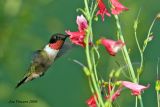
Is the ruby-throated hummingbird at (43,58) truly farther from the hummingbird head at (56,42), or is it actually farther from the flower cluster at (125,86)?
the flower cluster at (125,86)

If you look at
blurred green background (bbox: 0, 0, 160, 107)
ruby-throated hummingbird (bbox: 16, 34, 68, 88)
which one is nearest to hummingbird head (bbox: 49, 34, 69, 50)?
ruby-throated hummingbird (bbox: 16, 34, 68, 88)

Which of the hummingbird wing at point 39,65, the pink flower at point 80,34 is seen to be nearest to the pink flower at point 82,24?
the pink flower at point 80,34

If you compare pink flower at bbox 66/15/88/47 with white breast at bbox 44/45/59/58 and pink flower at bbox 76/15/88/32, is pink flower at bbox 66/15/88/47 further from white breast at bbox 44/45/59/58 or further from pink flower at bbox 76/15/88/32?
white breast at bbox 44/45/59/58

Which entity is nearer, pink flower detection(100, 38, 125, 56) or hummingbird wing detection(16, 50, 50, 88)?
pink flower detection(100, 38, 125, 56)

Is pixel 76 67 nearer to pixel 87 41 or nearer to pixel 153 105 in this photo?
pixel 153 105

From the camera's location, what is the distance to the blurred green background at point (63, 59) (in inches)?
117

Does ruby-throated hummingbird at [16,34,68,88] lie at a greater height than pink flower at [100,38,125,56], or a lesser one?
lesser

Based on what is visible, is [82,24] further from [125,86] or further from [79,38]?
[125,86]

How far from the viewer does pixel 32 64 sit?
1.96 metres

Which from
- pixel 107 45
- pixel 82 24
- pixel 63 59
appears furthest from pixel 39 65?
pixel 63 59

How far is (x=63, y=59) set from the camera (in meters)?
3.69

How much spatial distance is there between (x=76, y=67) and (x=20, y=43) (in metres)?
0.53

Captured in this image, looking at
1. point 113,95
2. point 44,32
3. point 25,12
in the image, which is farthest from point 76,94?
point 113,95

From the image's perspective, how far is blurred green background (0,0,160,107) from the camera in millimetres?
2980
